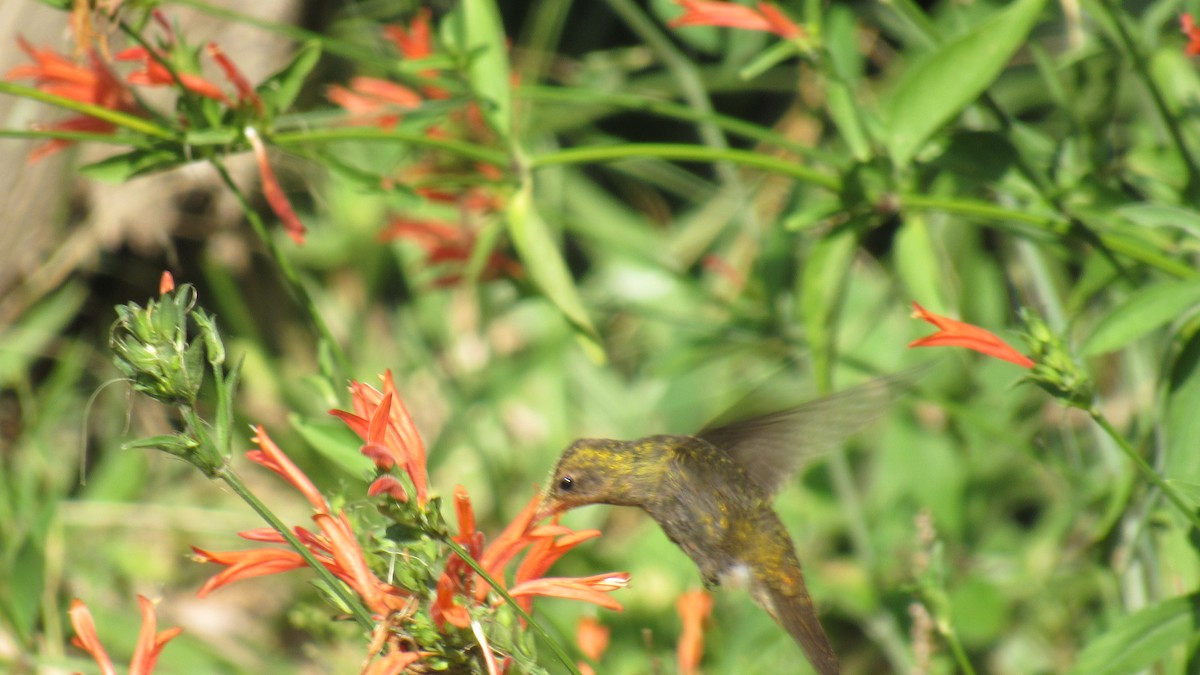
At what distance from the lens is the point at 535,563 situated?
3.86 ft

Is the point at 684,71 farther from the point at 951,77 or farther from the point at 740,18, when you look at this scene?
the point at 951,77

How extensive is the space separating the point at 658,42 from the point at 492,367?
0.98 metres

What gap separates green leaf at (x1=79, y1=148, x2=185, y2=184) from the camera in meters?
1.53

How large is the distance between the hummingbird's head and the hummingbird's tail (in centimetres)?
24

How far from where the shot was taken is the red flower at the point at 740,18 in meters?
1.60

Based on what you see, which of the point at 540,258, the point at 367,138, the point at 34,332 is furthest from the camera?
the point at 34,332

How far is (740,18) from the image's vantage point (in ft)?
5.38

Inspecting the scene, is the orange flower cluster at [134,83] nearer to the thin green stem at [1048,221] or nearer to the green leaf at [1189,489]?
the thin green stem at [1048,221]

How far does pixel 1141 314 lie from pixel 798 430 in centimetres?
45

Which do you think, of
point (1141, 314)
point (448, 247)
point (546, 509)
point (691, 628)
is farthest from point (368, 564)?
point (448, 247)

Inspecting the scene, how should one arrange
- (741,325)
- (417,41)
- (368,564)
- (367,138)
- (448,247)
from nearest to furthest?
(368,564) → (367,138) → (417,41) → (741,325) → (448,247)

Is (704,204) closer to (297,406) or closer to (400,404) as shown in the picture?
(297,406)

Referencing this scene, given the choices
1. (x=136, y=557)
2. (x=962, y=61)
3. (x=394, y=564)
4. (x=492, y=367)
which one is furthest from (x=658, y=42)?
(x=136, y=557)

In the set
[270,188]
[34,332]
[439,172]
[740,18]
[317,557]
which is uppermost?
[740,18]
